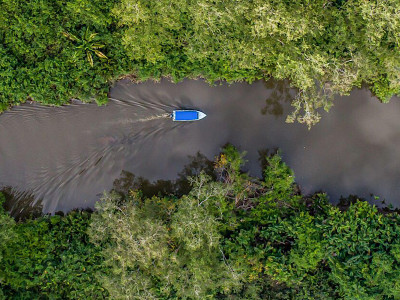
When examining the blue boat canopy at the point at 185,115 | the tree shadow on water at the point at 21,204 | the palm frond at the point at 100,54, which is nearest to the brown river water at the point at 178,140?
Answer: the tree shadow on water at the point at 21,204

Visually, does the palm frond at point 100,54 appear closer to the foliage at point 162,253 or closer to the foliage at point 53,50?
the foliage at point 53,50

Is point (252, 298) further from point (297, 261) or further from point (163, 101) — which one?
point (163, 101)

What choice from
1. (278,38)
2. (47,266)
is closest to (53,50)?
(47,266)

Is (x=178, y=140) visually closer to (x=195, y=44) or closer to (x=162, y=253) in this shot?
(x=195, y=44)

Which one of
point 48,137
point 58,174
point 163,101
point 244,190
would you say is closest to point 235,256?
point 244,190

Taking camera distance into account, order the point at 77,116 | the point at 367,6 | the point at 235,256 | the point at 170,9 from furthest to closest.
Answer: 1. the point at 77,116
2. the point at 235,256
3. the point at 170,9
4. the point at 367,6

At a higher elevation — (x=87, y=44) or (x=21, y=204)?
(x=87, y=44)

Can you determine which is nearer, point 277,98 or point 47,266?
point 47,266

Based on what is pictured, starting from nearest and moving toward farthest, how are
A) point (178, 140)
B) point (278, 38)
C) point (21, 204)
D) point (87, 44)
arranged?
point (278, 38)
point (87, 44)
point (21, 204)
point (178, 140)

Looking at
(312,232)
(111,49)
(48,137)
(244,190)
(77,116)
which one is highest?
(111,49)
